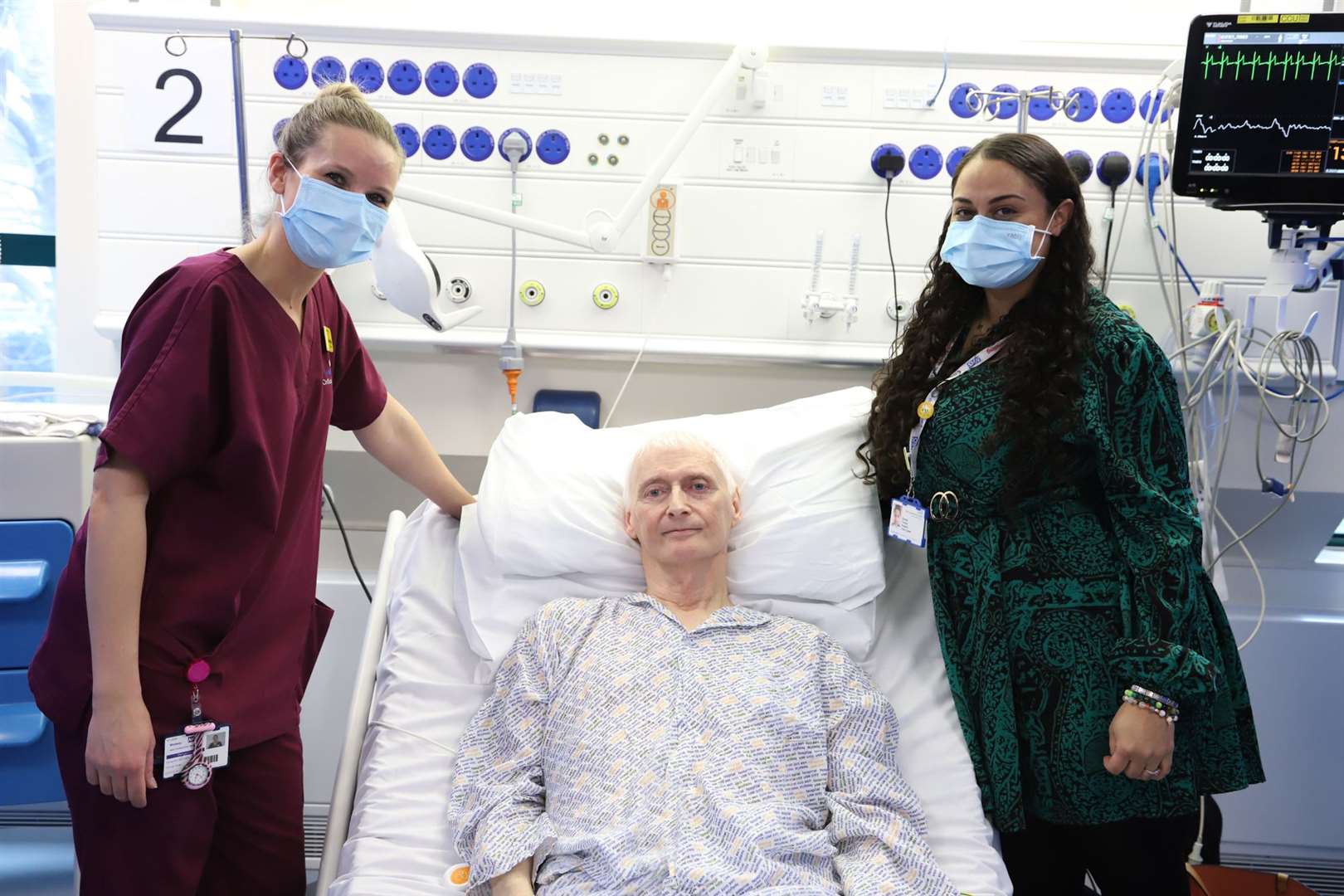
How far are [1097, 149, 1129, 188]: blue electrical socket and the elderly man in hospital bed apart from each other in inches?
48.4

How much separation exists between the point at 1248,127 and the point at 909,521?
1057 millimetres

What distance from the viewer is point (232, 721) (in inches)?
57.8

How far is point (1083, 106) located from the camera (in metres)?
2.35

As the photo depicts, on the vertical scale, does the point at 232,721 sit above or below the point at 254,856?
above

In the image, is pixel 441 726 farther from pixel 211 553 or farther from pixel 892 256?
pixel 892 256

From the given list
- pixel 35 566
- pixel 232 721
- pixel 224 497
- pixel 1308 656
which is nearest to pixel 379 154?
pixel 224 497

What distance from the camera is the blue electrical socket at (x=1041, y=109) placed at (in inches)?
92.0

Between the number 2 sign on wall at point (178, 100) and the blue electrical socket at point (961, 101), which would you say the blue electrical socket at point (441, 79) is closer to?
the number 2 sign on wall at point (178, 100)

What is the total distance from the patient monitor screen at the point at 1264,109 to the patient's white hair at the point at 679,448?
105 centimetres

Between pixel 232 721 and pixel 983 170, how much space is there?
53.8 inches

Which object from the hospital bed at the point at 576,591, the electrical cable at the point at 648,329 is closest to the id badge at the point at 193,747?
the hospital bed at the point at 576,591

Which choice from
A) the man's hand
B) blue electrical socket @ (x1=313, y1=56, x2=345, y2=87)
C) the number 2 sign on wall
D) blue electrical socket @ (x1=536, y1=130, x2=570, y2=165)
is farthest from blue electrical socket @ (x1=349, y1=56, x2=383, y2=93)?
the man's hand

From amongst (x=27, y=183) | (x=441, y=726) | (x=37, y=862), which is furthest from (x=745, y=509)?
(x=27, y=183)

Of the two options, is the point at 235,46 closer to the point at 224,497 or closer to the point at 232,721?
the point at 224,497
